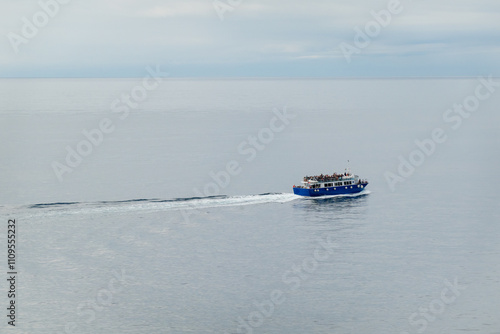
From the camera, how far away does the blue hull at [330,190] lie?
4843 inches

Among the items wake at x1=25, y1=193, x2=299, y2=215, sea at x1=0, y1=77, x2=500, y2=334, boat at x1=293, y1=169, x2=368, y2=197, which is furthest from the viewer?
boat at x1=293, y1=169, x2=368, y2=197

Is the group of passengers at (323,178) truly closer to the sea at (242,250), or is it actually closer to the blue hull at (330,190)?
the blue hull at (330,190)

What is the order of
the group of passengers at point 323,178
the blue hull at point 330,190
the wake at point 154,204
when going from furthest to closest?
the group of passengers at point 323,178 → the blue hull at point 330,190 → the wake at point 154,204

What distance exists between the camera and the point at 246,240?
96.2 metres

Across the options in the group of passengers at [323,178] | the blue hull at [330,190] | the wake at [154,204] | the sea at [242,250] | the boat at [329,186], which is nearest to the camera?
the sea at [242,250]

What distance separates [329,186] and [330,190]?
85cm

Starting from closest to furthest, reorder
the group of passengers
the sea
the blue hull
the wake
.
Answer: the sea, the wake, the blue hull, the group of passengers

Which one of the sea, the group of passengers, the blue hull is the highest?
the group of passengers

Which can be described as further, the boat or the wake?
the boat

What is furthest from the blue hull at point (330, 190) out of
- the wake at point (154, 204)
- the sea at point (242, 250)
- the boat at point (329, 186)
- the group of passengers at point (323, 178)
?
the wake at point (154, 204)

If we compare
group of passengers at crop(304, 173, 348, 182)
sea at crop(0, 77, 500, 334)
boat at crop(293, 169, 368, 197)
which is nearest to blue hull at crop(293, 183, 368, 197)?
boat at crop(293, 169, 368, 197)

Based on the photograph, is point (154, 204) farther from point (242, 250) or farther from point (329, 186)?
point (329, 186)

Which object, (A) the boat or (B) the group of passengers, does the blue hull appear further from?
(B) the group of passengers

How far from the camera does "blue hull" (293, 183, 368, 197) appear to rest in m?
123
